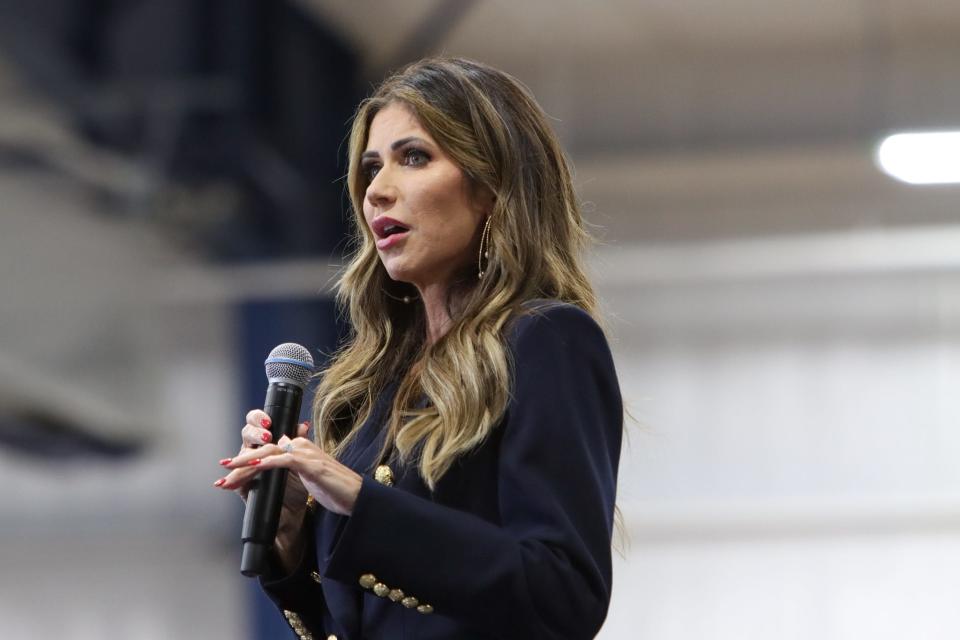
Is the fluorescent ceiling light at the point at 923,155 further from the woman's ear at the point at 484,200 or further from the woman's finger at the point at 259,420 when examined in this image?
the woman's finger at the point at 259,420

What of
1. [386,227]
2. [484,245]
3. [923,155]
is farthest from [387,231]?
[923,155]

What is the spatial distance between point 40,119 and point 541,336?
5929 millimetres

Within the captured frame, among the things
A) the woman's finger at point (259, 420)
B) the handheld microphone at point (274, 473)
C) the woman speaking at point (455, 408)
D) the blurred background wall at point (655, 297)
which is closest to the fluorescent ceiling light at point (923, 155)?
the blurred background wall at point (655, 297)

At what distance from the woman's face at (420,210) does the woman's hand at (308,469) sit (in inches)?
11.6

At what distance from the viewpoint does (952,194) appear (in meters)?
8.15

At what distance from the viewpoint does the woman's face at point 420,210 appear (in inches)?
66.0

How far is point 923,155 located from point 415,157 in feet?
20.8

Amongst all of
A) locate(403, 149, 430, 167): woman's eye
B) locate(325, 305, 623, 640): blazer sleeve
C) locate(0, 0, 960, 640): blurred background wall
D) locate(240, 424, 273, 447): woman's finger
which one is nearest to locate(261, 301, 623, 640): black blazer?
locate(325, 305, 623, 640): blazer sleeve

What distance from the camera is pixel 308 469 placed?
4.63ft

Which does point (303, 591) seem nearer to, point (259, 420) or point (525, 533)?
point (259, 420)

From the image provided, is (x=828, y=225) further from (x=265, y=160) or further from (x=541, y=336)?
(x=541, y=336)

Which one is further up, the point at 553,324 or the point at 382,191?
the point at 382,191

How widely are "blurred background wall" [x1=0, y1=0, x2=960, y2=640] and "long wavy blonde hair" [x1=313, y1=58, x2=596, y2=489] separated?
18.2ft

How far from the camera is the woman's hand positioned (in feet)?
4.63
